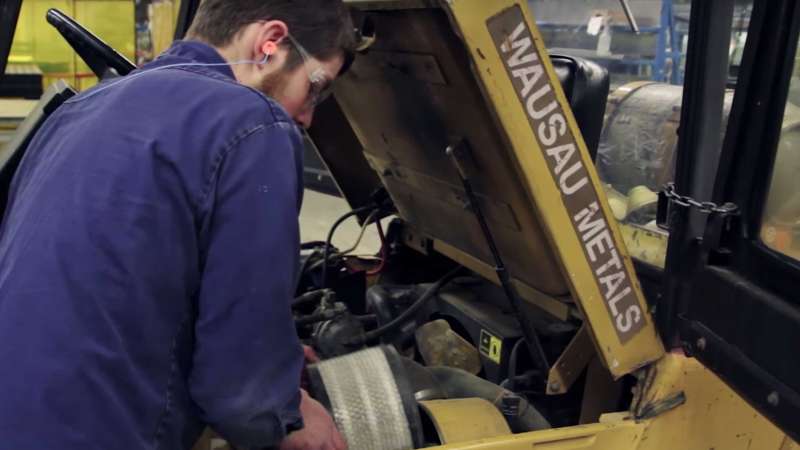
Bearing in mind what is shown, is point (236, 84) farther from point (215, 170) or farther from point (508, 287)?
point (508, 287)

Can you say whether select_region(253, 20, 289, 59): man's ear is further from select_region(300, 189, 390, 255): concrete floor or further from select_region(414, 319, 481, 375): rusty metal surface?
select_region(300, 189, 390, 255): concrete floor

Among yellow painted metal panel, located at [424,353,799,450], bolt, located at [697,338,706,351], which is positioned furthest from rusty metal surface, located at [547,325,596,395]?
bolt, located at [697,338,706,351]

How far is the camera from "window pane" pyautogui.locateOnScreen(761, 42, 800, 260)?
163cm

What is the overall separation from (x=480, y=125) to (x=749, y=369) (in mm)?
A: 809

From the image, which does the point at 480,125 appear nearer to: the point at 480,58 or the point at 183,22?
A: the point at 480,58

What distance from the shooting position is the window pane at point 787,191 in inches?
64.0

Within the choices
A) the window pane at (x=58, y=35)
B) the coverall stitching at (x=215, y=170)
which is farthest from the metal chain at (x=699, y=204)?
the window pane at (x=58, y=35)

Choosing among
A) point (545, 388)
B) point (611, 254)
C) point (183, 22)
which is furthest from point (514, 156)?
point (183, 22)

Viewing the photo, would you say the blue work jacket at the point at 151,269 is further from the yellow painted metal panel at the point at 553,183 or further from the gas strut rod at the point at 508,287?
the gas strut rod at the point at 508,287

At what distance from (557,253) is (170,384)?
0.91 m

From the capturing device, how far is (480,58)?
177 centimetres

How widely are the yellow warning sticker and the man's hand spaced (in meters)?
0.80

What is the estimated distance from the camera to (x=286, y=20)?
155 centimetres

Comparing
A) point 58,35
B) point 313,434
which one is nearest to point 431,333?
point 313,434
